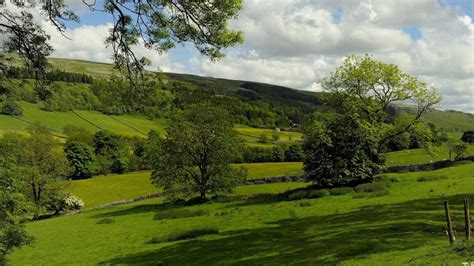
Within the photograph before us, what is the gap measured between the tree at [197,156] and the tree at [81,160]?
6155 cm

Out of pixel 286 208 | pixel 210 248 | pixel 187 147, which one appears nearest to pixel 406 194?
pixel 286 208

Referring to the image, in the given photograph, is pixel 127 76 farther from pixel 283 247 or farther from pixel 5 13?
pixel 283 247

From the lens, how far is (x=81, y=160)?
110500 mm

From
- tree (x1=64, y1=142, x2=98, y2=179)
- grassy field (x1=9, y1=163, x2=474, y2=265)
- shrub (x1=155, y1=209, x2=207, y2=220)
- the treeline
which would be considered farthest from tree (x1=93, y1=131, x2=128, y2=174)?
the treeline

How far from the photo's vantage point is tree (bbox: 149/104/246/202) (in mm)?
55562

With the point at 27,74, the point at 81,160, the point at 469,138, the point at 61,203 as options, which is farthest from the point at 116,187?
the point at 469,138

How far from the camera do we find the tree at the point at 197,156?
5556cm

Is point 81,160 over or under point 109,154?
under

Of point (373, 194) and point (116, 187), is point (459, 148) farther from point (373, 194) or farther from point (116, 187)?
point (116, 187)

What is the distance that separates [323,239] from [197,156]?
33268 millimetres

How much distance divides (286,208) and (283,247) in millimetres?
16813

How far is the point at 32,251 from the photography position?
121 ft

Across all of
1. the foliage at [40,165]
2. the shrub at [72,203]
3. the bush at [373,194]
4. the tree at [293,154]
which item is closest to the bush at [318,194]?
the bush at [373,194]

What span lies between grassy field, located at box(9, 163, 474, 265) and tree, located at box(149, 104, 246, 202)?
5.82 m
